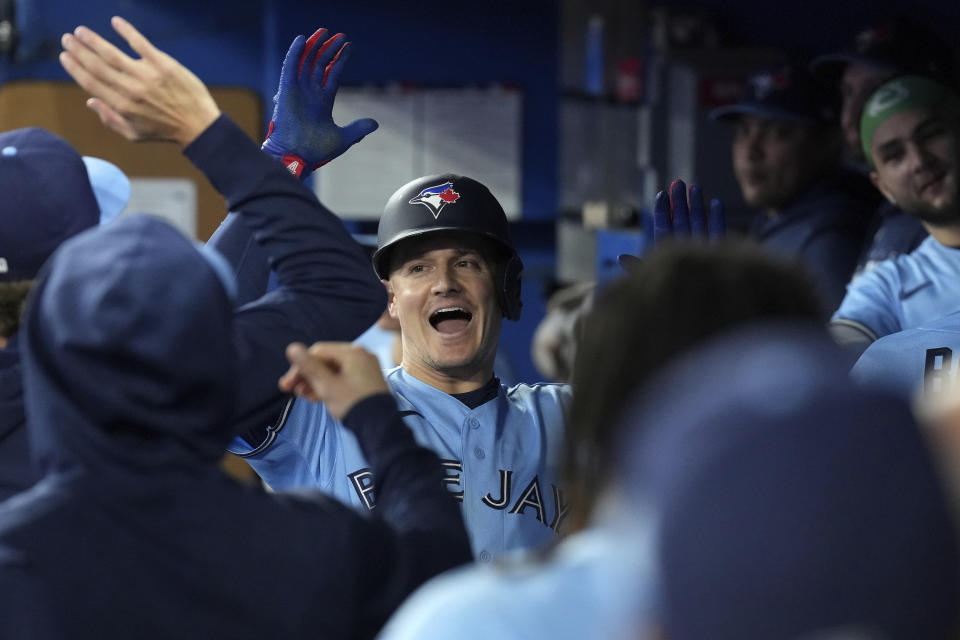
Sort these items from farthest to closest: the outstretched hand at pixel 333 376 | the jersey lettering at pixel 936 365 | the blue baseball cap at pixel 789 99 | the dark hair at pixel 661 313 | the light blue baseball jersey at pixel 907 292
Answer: the blue baseball cap at pixel 789 99, the light blue baseball jersey at pixel 907 292, the jersey lettering at pixel 936 365, the outstretched hand at pixel 333 376, the dark hair at pixel 661 313

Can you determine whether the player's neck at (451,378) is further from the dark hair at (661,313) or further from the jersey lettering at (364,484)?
the dark hair at (661,313)

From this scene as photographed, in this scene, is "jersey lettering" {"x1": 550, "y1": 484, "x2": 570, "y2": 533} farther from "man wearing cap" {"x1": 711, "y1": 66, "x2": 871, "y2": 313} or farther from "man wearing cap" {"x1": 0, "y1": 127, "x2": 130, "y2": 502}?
"man wearing cap" {"x1": 711, "y1": 66, "x2": 871, "y2": 313}

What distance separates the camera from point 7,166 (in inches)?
60.5

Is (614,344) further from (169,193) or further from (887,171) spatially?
(169,193)

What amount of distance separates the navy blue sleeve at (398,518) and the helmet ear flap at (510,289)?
3.14 ft

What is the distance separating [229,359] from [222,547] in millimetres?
169

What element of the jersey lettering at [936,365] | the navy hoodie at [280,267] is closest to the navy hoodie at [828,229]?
the jersey lettering at [936,365]

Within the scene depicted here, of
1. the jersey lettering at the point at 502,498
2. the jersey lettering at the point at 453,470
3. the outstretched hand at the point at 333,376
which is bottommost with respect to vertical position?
the jersey lettering at the point at 502,498

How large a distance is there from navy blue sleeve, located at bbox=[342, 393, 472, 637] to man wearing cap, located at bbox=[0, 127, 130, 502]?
461 mm

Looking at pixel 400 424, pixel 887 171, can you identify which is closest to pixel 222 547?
pixel 400 424

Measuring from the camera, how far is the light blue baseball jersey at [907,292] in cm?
270

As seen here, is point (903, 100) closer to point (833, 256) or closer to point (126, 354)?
point (833, 256)

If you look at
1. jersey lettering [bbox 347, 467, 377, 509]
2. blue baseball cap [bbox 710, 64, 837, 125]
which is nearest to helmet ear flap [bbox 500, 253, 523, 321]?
jersey lettering [bbox 347, 467, 377, 509]

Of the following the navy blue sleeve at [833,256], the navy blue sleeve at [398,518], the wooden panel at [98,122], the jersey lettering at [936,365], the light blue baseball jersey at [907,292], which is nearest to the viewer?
the navy blue sleeve at [398,518]
